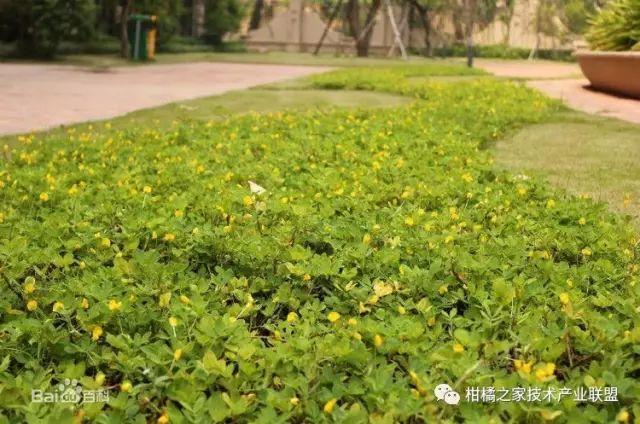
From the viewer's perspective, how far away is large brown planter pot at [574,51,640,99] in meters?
9.16

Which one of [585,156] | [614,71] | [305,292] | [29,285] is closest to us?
[29,285]

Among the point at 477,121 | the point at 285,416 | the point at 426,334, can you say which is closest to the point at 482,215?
the point at 426,334

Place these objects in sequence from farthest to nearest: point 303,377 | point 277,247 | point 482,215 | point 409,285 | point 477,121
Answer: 1. point 477,121
2. point 482,215
3. point 277,247
4. point 409,285
5. point 303,377

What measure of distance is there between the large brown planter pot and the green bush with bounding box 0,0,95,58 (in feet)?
38.4

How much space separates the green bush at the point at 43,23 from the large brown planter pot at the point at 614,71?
11.7 metres

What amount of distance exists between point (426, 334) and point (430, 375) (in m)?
0.23

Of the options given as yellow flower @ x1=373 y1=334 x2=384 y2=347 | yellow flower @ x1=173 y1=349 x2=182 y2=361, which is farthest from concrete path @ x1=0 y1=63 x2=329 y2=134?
yellow flower @ x1=373 y1=334 x2=384 y2=347

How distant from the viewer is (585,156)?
5547mm

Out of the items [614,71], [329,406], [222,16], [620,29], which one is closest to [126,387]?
[329,406]

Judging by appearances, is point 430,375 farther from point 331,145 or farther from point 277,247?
point 331,145

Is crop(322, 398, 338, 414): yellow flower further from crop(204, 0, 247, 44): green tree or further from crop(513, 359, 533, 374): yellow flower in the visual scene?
crop(204, 0, 247, 44): green tree

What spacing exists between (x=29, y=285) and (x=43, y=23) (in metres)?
16.1

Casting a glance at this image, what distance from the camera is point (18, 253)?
2.70 m

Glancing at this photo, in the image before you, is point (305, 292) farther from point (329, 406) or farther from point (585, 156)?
point (585, 156)
